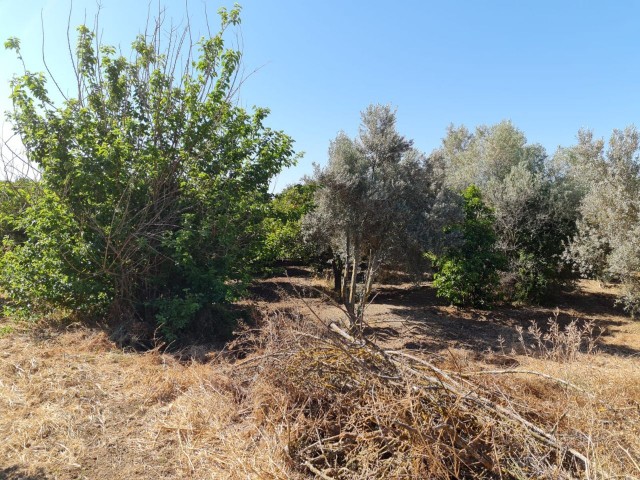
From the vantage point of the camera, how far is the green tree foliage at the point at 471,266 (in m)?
10.5

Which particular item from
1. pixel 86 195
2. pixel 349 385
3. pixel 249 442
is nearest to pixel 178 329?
pixel 86 195

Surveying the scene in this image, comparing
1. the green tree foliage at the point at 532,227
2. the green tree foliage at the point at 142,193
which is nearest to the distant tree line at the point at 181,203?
the green tree foliage at the point at 142,193

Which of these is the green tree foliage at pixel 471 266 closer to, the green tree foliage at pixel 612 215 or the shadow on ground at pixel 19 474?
the green tree foliage at pixel 612 215

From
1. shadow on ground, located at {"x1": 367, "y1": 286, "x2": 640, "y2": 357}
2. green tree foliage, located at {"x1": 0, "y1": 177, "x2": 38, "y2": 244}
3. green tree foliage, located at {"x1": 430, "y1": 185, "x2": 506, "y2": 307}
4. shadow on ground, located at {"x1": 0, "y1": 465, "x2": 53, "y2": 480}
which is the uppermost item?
green tree foliage, located at {"x1": 0, "y1": 177, "x2": 38, "y2": 244}

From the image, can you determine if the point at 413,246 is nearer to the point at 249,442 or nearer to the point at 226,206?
the point at 226,206

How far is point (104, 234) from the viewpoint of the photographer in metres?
6.03

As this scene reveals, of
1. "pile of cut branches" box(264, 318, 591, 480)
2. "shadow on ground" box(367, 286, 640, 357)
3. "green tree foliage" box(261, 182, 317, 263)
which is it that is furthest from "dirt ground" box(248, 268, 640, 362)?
"pile of cut branches" box(264, 318, 591, 480)

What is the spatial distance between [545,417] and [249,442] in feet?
7.48

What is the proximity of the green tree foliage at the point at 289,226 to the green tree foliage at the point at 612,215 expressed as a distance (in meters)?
7.31

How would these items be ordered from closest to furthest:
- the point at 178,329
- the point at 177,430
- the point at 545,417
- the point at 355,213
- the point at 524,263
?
the point at 545,417 < the point at 177,430 < the point at 178,329 < the point at 355,213 < the point at 524,263

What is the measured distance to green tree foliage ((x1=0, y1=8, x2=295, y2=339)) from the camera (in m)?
5.92

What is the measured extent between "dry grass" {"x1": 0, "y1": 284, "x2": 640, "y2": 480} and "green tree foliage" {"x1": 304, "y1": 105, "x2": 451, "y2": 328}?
15.1 ft

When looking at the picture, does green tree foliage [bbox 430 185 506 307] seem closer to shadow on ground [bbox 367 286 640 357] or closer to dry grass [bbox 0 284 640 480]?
shadow on ground [bbox 367 286 640 357]

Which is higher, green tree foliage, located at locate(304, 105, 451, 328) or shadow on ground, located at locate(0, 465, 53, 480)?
green tree foliage, located at locate(304, 105, 451, 328)
